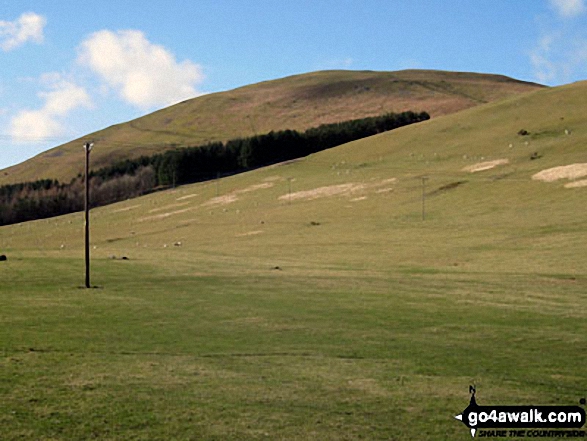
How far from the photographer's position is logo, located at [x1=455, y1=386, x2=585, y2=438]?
12766mm

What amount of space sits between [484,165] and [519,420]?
85.4 meters

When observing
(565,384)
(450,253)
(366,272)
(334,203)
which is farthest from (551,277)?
(334,203)

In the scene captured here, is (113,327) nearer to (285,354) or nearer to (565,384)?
(285,354)

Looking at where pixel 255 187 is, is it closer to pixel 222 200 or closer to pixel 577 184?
pixel 222 200

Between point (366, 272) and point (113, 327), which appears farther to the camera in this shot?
point (366, 272)

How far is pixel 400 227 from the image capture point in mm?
73688

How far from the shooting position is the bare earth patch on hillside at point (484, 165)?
9394cm

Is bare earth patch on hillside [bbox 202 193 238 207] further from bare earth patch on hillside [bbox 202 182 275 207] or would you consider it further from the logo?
the logo

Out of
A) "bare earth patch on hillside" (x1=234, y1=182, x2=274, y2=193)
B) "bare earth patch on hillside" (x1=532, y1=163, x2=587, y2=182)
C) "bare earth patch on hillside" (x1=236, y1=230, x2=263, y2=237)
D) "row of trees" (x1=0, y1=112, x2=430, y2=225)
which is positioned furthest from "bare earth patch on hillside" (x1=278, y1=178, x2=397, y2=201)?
"row of trees" (x1=0, y1=112, x2=430, y2=225)

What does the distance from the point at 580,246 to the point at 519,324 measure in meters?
30.8

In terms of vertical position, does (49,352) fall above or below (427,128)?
below

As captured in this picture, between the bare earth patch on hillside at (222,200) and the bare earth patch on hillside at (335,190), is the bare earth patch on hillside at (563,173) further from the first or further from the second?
the bare earth patch on hillside at (222,200)

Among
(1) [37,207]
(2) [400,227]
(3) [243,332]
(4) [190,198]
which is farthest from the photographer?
(1) [37,207]

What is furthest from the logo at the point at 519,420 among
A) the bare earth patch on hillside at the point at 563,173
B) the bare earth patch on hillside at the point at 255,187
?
the bare earth patch on hillside at the point at 255,187
